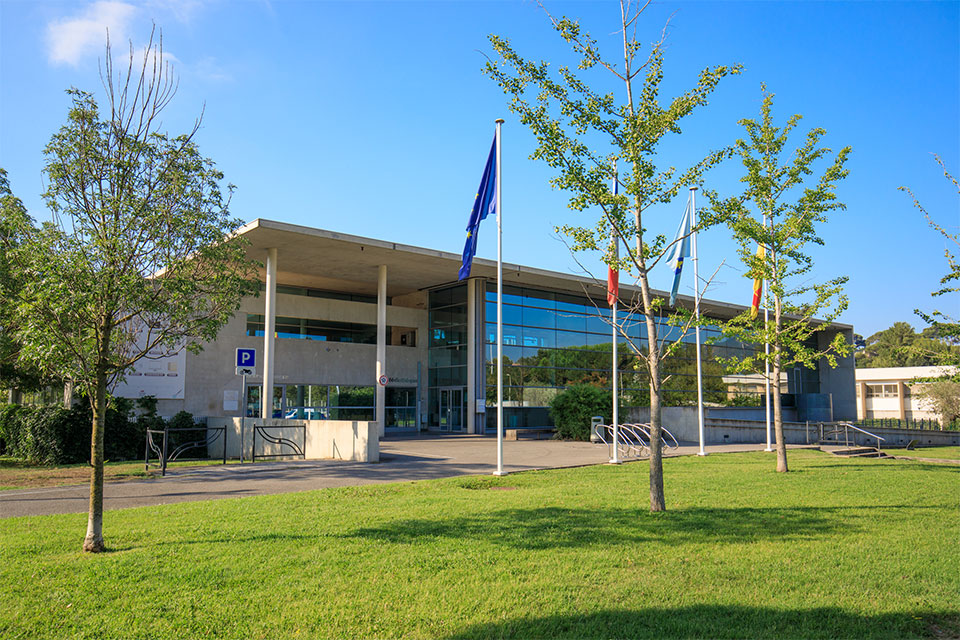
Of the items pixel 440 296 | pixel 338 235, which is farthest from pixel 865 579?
pixel 440 296

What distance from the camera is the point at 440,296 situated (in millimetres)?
36969

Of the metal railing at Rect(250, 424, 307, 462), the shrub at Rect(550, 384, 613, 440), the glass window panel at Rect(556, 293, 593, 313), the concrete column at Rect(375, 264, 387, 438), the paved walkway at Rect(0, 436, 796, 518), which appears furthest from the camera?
the glass window panel at Rect(556, 293, 593, 313)

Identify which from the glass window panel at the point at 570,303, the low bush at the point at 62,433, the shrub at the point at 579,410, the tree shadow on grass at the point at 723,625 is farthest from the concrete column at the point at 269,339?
the tree shadow on grass at the point at 723,625

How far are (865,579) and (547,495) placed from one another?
5.80m

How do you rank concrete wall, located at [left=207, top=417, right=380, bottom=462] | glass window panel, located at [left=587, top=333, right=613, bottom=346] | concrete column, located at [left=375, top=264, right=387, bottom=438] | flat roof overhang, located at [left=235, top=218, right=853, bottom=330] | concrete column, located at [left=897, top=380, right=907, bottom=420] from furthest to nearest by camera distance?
concrete column, located at [left=897, top=380, right=907, bottom=420] < glass window panel, located at [left=587, top=333, right=613, bottom=346] < concrete column, located at [left=375, top=264, right=387, bottom=438] < flat roof overhang, located at [left=235, top=218, right=853, bottom=330] < concrete wall, located at [left=207, top=417, right=380, bottom=462]

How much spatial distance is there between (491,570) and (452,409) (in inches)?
1156

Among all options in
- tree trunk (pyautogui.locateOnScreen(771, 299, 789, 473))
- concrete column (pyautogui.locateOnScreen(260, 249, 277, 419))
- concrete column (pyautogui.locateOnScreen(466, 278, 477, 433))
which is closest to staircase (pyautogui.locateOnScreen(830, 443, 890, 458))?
tree trunk (pyautogui.locateOnScreen(771, 299, 789, 473))

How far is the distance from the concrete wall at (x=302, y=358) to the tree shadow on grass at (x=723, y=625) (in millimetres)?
26488

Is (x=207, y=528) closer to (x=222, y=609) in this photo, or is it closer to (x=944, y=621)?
(x=222, y=609)

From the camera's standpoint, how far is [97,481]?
7.41 m

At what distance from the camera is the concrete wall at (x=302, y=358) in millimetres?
28984

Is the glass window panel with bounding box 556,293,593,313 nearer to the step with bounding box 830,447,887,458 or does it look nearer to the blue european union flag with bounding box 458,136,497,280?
the step with bounding box 830,447,887,458

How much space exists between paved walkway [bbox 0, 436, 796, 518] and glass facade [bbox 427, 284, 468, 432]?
1316 centimetres

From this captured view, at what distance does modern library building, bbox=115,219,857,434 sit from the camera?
2869 centimetres
